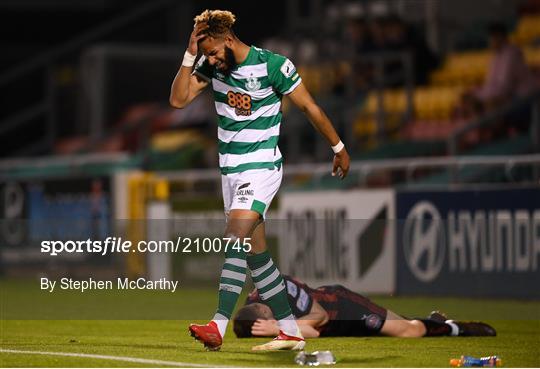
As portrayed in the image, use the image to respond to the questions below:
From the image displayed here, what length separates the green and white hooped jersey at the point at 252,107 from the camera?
29.4 feet

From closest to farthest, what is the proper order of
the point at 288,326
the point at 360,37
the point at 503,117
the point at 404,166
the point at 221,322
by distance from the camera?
the point at 221,322 → the point at 288,326 → the point at 404,166 → the point at 503,117 → the point at 360,37

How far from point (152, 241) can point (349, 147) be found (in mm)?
3129

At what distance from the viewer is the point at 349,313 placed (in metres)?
10.4

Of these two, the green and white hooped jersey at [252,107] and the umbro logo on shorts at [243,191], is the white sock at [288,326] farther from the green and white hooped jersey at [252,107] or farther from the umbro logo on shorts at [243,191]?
the green and white hooped jersey at [252,107]

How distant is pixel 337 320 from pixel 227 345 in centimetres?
104

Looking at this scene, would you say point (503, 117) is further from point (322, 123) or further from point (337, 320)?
point (322, 123)

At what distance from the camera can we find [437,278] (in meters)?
15.4

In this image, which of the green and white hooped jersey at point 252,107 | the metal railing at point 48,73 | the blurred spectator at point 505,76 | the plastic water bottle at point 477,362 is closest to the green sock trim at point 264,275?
the green and white hooped jersey at point 252,107

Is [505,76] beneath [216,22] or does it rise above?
above

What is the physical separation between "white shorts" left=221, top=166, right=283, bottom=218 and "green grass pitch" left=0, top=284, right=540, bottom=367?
950mm

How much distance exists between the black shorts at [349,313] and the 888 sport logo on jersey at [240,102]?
1905 millimetres

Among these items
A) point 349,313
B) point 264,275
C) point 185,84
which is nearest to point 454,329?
point 349,313

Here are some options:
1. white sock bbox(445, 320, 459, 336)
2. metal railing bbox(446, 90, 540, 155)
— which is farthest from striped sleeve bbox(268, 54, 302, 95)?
metal railing bbox(446, 90, 540, 155)

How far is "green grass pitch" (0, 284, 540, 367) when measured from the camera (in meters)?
8.38
